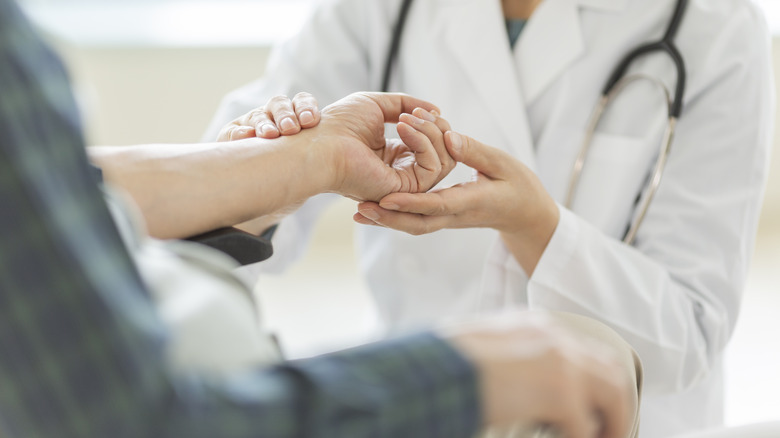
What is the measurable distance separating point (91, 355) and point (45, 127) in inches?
3.9

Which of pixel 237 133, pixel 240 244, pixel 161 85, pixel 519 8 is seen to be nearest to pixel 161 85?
pixel 161 85

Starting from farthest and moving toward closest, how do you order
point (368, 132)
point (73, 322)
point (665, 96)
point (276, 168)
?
1. point (665, 96)
2. point (368, 132)
3. point (276, 168)
4. point (73, 322)

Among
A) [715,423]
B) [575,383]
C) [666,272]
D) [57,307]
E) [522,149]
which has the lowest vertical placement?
[715,423]

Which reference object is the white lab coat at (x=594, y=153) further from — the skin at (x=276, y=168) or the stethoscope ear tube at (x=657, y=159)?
the skin at (x=276, y=168)

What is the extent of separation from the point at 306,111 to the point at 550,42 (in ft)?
1.33

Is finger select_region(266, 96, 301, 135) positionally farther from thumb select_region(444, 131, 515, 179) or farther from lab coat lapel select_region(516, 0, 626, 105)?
lab coat lapel select_region(516, 0, 626, 105)

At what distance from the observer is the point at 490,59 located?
1077 mm

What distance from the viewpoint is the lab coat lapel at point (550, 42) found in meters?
1.04

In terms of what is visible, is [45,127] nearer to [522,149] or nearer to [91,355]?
[91,355]

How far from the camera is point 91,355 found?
0.32 metres

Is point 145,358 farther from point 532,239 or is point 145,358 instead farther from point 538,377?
point 532,239

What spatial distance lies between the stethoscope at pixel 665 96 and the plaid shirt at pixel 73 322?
681 millimetres

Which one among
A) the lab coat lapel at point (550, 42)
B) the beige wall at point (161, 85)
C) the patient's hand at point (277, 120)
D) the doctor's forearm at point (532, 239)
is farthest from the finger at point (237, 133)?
the beige wall at point (161, 85)

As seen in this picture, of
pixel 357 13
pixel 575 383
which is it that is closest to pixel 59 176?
pixel 575 383
